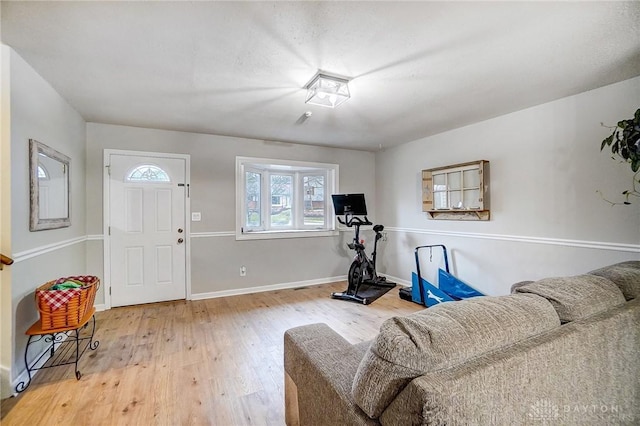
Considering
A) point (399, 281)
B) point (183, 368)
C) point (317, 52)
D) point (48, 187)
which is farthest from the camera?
point (399, 281)

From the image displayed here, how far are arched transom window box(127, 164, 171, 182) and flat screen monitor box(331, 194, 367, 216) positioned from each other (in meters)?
2.42

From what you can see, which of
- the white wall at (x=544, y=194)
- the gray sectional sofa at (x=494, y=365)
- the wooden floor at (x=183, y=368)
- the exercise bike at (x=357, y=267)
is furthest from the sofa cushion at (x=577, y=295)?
the exercise bike at (x=357, y=267)

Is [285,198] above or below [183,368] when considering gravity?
above

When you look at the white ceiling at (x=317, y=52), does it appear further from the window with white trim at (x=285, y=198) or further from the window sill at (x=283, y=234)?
the window sill at (x=283, y=234)

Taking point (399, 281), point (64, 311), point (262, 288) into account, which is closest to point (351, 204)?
point (399, 281)

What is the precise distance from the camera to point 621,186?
2.41m

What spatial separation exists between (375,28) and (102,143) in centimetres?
355

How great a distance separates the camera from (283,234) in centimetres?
448

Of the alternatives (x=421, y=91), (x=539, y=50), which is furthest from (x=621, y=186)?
(x=421, y=91)

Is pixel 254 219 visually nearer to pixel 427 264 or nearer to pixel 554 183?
pixel 427 264

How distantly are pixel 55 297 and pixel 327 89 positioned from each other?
2.61 meters

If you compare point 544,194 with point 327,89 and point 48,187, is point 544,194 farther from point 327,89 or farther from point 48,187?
point 48,187

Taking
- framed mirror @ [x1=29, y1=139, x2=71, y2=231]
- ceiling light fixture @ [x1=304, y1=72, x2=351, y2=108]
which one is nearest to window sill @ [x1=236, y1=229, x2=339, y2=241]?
framed mirror @ [x1=29, y1=139, x2=71, y2=231]

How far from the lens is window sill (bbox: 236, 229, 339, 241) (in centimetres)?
423
